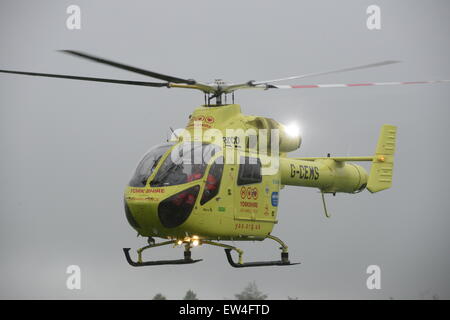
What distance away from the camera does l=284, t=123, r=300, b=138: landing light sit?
2112 cm

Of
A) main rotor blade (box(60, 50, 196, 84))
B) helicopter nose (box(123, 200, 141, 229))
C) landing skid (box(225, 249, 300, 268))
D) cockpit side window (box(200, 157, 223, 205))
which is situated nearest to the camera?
main rotor blade (box(60, 50, 196, 84))

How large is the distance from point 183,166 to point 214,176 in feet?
2.17

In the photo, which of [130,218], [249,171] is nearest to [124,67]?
[130,218]

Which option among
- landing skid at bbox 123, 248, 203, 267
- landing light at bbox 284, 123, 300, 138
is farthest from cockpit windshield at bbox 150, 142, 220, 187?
landing light at bbox 284, 123, 300, 138

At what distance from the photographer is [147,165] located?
741 inches

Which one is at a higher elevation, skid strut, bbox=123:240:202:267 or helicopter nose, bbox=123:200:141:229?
helicopter nose, bbox=123:200:141:229

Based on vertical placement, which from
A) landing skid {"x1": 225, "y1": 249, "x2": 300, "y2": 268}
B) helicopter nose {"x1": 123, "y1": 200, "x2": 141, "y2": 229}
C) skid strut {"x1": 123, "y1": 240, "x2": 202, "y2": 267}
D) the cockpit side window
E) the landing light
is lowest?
landing skid {"x1": 225, "y1": 249, "x2": 300, "y2": 268}

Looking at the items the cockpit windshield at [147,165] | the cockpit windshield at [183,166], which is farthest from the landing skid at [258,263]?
the cockpit windshield at [147,165]

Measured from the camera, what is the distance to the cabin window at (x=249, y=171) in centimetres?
1935

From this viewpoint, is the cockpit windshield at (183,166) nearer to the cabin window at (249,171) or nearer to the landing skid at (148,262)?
the cabin window at (249,171)

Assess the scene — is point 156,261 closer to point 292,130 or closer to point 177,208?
point 177,208

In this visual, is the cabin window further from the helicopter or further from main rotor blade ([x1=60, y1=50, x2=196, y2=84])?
main rotor blade ([x1=60, y1=50, x2=196, y2=84])

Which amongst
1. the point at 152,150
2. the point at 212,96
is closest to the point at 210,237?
the point at 152,150

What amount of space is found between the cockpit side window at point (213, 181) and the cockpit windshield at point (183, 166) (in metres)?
0.17
